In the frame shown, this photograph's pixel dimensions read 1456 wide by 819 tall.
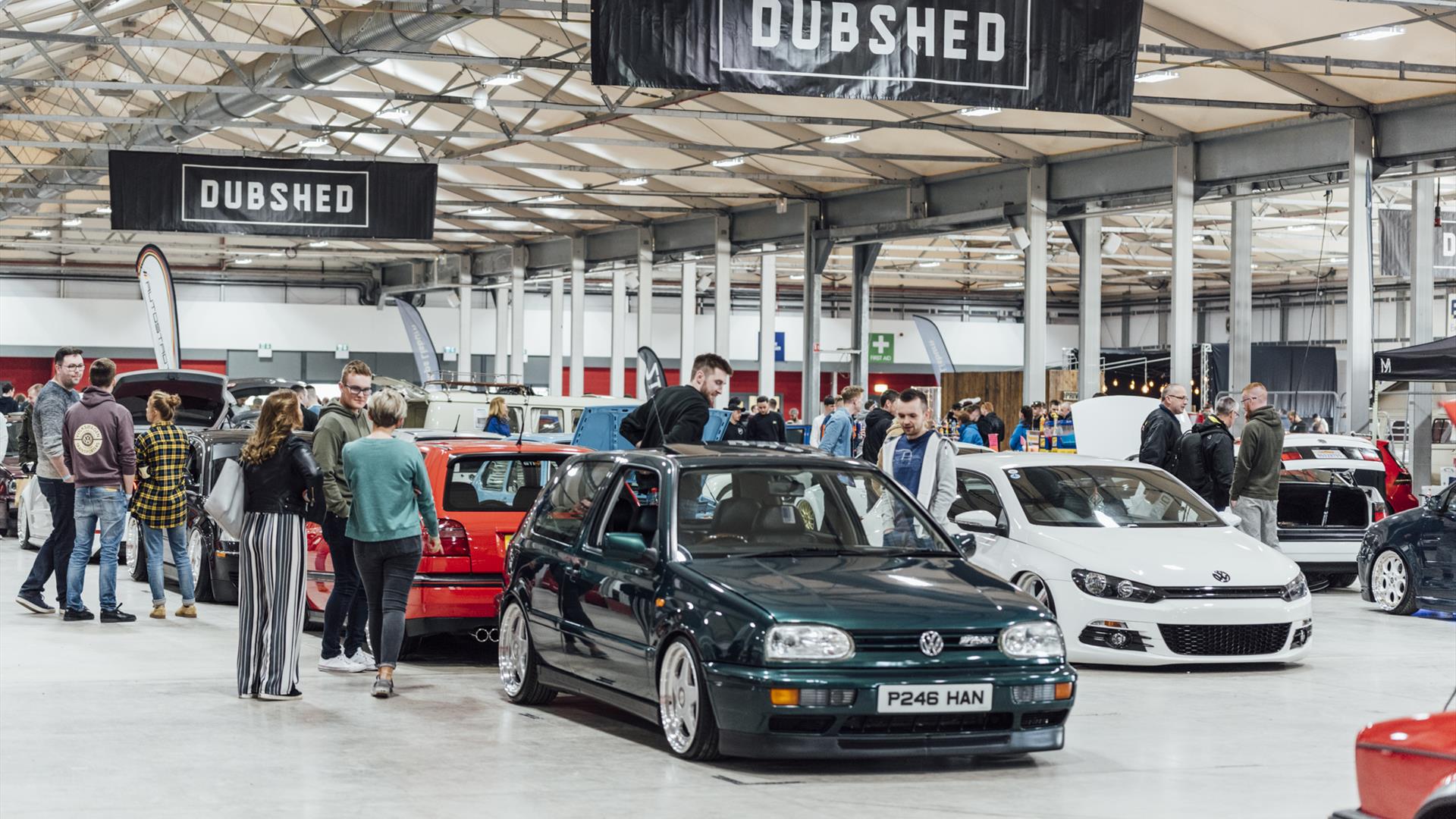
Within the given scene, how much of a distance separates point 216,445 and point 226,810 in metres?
7.25

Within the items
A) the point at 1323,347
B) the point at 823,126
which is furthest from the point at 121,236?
the point at 1323,347

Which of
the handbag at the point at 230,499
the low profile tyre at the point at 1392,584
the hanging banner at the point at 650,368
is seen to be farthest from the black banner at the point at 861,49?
the hanging banner at the point at 650,368

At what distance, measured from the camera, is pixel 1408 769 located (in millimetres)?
3551

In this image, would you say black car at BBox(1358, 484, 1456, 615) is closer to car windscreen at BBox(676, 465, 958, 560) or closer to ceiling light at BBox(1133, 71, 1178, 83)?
ceiling light at BBox(1133, 71, 1178, 83)

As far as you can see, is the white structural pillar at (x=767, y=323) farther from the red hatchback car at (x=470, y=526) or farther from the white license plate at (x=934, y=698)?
the white license plate at (x=934, y=698)

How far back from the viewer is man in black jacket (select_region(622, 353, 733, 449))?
9609 millimetres

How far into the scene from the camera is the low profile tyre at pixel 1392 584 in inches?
→ 499

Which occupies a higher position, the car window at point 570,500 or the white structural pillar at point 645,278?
the white structural pillar at point 645,278

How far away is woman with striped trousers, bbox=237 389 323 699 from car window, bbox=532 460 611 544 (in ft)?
3.79

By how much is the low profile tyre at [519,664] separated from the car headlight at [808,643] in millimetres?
2071

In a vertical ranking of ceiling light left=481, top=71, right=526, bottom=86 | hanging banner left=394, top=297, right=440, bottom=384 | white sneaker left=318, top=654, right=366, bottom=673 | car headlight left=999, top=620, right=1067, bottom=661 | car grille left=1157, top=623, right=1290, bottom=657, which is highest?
ceiling light left=481, top=71, right=526, bottom=86

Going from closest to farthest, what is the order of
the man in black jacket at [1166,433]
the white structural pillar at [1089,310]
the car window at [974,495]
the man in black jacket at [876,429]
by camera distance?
the car window at [974,495] < the man in black jacket at [1166,433] < the man in black jacket at [876,429] < the white structural pillar at [1089,310]

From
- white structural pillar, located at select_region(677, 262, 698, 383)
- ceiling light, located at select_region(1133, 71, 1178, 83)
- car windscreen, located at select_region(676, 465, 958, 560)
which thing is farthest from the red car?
white structural pillar, located at select_region(677, 262, 698, 383)

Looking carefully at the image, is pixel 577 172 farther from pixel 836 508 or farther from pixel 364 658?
pixel 836 508
